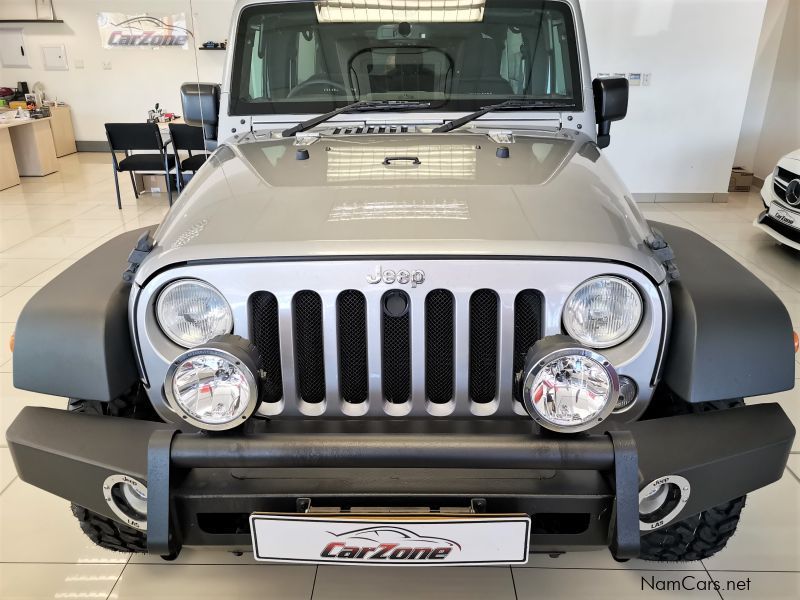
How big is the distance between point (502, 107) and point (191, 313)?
1456 mm

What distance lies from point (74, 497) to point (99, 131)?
11142mm

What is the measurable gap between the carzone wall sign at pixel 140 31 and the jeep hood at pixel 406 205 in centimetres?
979

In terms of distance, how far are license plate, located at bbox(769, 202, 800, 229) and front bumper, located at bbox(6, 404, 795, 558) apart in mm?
3842

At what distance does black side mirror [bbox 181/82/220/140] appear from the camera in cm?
246

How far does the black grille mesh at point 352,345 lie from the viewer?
1.44m

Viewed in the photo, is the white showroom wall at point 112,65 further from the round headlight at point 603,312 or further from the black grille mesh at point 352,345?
the round headlight at point 603,312

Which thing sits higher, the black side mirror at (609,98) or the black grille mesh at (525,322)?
the black side mirror at (609,98)

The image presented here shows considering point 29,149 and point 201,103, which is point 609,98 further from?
point 29,149

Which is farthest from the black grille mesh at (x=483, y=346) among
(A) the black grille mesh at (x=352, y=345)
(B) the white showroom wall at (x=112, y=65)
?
(B) the white showroom wall at (x=112, y=65)

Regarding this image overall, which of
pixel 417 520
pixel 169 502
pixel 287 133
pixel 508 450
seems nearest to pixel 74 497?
pixel 169 502

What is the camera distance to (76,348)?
1.44 meters

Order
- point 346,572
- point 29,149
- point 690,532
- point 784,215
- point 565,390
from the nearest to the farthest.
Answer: point 565,390, point 690,532, point 346,572, point 784,215, point 29,149

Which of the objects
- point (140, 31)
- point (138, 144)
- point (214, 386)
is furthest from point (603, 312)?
point (140, 31)

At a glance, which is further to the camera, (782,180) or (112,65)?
(112,65)
